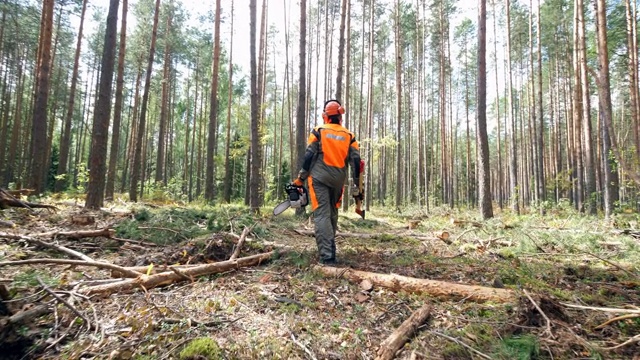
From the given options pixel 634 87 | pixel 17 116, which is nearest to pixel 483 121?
pixel 634 87

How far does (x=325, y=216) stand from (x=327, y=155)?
34.1 inches

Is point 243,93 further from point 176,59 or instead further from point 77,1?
point 77,1

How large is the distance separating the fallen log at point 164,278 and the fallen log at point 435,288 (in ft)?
4.14

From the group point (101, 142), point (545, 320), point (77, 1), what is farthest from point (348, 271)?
point (77, 1)

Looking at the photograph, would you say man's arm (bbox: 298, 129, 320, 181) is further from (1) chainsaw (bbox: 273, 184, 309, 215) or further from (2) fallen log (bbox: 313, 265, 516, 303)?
(2) fallen log (bbox: 313, 265, 516, 303)

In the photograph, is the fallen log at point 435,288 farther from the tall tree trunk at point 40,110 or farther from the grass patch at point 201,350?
the tall tree trunk at point 40,110

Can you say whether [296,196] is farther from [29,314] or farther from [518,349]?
[518,349]

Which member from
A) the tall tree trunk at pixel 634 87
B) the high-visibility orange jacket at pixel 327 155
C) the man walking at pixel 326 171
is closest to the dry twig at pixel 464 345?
the man walking at pixel 326 171

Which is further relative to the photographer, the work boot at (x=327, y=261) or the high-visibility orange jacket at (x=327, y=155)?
the high-visibility orange jacket at (x=327, y=155)

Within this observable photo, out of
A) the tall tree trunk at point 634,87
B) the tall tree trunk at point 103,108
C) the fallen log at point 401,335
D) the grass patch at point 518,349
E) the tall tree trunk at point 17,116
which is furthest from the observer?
the tall tree trunk at point 17,116

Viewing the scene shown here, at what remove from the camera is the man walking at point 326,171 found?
4.26 m

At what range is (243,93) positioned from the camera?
32.3 meters

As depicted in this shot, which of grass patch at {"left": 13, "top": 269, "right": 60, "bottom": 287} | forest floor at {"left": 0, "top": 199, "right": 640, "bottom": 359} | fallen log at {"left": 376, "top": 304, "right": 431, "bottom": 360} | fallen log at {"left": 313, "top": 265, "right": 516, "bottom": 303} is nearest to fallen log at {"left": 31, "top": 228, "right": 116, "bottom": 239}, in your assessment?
forest floor at {"left": 0, "top": 199, "right": 640, "bottom": 359}

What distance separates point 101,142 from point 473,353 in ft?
29.6
